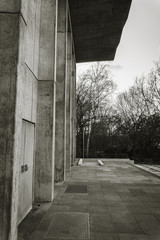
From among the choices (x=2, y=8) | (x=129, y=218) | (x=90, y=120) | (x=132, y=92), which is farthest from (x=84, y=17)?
(x=132, y=92)

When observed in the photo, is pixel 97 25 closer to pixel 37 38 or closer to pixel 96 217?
pixel 37 38

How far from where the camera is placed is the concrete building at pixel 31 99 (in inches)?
126

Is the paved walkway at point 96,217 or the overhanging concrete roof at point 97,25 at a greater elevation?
the overhanging concrete roof at point 97,25

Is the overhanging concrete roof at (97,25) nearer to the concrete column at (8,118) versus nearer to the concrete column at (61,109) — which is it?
the concrete column at (61,109)

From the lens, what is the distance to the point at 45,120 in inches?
238

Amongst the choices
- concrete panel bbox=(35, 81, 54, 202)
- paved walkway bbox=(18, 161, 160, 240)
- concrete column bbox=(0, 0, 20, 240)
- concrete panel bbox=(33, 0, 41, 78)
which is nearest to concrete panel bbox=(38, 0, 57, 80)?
concrete panel bbox=(33, 0, 41, 78)

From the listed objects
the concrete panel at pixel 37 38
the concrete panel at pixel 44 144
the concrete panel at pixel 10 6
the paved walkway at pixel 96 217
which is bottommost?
the paved walkway at pixel 96 217

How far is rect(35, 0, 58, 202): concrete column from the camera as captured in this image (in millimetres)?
5902

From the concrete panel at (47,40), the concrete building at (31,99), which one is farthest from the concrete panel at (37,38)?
the concrete panel at (47,40)

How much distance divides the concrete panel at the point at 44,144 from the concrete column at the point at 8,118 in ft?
8.84

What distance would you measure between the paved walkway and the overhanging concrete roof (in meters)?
11.8

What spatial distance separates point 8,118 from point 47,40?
4.17 meters

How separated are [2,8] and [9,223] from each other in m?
3.64

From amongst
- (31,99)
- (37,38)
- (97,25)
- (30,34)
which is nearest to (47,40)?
(37,38)
